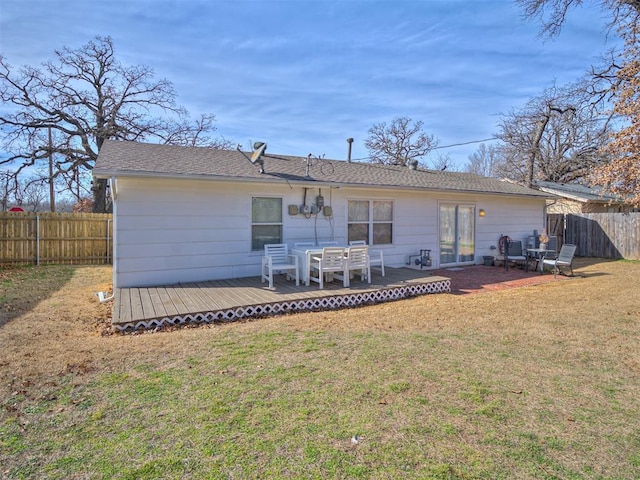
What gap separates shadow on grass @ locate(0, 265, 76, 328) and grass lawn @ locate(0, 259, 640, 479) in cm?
74

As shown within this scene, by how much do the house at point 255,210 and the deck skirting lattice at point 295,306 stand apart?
233 centimetres

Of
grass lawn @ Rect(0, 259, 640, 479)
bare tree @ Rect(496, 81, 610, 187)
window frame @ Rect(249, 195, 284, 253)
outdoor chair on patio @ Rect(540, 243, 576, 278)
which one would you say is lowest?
grass lawn @ Rect(0, 259, 640, 479)

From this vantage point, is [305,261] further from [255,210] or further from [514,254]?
[514,254]

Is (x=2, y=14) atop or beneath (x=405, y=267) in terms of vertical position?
atop

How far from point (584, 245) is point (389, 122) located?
18142 millimetres

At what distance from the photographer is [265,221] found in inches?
339

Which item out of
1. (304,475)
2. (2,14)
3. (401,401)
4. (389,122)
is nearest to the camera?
(304,475)

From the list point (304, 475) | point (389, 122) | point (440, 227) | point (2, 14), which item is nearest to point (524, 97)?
point (389, 122)

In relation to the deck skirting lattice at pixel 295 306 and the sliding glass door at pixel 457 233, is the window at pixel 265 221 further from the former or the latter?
the sliding glass door at pixel 457 233

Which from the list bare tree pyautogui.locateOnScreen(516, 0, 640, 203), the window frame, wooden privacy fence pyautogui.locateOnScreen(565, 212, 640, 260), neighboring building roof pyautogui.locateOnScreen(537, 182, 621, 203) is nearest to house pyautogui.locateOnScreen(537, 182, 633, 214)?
neighboring building roof pyautogui.locateOnScreen(537, 182, 621, 203)

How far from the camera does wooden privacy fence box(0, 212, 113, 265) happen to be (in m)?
12.5

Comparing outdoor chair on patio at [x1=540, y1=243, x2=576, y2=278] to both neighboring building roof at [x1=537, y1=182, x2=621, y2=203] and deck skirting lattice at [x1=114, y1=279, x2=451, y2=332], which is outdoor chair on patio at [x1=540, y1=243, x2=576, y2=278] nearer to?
deck skirting lattice at [x1=114, y1=279, x2=451, y2=332]

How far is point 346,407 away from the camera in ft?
10.1

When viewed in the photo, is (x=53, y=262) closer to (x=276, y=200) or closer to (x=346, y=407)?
(x=276, y=200)
